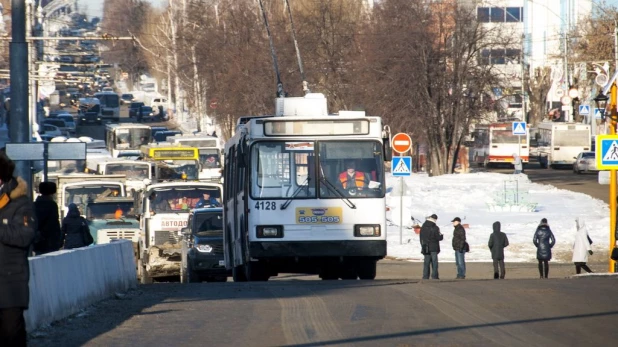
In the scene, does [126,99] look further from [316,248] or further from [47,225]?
[47,225]

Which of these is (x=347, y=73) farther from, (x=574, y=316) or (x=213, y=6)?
(x=574, y=316)

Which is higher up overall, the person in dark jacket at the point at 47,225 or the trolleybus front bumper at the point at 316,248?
the person in dark jacket at the point at 47,225

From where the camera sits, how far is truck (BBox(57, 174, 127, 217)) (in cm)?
3064

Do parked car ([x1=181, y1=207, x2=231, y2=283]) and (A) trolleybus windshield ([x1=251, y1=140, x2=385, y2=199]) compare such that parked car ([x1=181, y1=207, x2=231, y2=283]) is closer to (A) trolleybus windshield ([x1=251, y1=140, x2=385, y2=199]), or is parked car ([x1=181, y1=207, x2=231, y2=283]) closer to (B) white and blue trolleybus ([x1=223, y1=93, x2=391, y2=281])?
(B) white and blue trolleybus ([x1=223, y1=93, x2=391, y2=281])

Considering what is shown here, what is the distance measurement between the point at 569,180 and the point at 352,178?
43985 mm

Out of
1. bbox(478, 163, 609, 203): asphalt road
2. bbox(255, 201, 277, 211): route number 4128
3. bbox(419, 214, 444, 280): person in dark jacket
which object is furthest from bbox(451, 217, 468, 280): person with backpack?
bbox(478, 163, 609, 203): asphalt road

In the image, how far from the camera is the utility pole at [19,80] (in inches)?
688

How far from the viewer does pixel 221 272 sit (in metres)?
23.0

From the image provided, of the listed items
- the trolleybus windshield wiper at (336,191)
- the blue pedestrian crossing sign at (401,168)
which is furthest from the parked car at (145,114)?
the trolleybus windshield wiper at (336,191)

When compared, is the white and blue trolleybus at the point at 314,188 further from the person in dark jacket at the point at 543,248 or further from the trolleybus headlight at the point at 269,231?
the person in dark jacket at the point at 543,248

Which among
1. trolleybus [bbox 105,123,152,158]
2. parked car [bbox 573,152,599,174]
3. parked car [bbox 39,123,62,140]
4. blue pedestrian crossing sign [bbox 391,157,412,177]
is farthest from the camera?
parked car [bbox 39,123,62,140]

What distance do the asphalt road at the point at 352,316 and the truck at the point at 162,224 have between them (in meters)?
6.44

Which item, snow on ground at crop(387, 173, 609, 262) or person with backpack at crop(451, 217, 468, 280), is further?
snow on ground at crop(387, 173, 609, 262)

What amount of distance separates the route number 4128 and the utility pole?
3.58m
